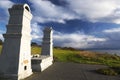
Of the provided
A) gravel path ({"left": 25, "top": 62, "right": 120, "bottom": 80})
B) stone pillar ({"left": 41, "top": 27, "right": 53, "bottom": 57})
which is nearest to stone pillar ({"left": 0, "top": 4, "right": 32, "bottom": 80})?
gravel path ({"left": 25, "top": 62, "right": 120, "bottom": 80})

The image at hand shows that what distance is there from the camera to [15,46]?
54.6 ft

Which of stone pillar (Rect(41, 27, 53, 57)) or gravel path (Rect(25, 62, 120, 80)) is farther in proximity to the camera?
stone pillar (Rect(41, 27, 53, 57))

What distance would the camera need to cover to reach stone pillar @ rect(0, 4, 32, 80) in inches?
648

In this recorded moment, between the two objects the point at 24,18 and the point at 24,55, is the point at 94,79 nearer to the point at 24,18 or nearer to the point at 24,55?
the point at 24,55

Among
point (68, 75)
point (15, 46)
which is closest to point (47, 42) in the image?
point (68, 75)

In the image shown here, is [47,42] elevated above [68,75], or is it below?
above

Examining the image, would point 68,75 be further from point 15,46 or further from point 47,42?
point 47,42

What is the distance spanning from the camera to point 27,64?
1867 cm

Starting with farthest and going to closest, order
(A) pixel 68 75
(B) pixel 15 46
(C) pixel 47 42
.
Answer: (C) pixel 47 42
(A) pixel 68 75
(B) pixel 15 46

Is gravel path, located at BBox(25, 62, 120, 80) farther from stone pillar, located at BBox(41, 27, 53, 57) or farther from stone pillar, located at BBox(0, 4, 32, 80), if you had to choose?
stone pillar, located at BBox(41, 27, 53, 57)

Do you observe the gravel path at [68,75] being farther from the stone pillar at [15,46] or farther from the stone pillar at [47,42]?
the stone pillar at [47,42]

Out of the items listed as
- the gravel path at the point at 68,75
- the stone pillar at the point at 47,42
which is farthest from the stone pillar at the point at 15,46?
the stone pillar at the point at 47,42

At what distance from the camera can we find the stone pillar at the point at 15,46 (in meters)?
16.5

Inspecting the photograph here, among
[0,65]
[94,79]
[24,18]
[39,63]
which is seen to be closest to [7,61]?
[0,65]
